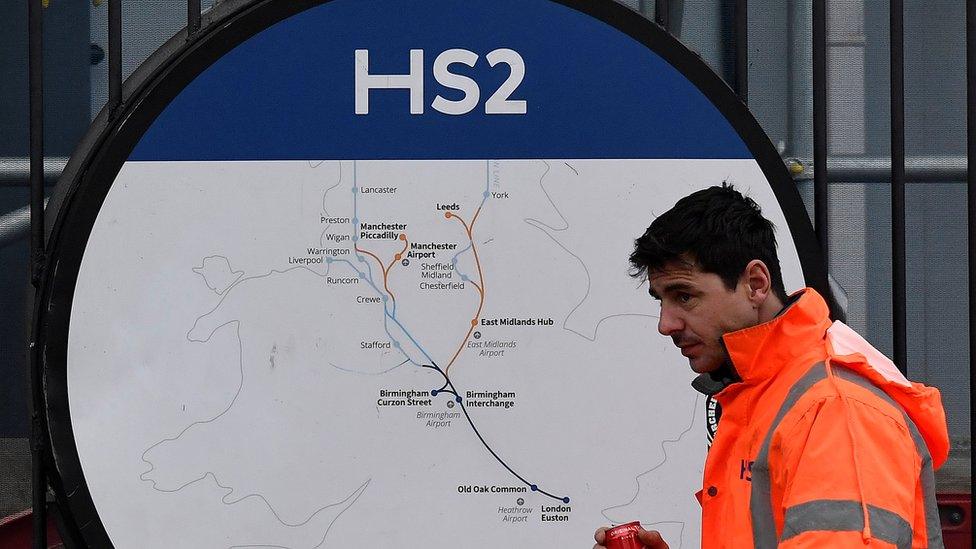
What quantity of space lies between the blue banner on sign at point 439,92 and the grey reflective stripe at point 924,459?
85cm

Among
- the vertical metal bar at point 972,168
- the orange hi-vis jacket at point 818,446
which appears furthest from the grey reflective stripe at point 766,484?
the vertical metal bar at point 972,168

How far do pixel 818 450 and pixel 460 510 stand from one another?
3.22 feet

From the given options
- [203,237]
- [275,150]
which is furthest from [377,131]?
[203,237]

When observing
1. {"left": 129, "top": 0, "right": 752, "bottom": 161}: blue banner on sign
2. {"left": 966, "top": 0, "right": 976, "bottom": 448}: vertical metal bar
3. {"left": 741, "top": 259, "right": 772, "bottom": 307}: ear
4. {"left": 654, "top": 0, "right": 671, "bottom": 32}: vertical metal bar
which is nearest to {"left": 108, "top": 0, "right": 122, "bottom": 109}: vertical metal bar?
{"left": 129, "top": 0, "right": 752, "bottom": 161}: blue banner on sign

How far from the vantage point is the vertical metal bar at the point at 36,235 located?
2.29 metres

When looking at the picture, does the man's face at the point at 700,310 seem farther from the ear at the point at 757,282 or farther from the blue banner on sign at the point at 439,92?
the blue banner on sign at the point at 439,92

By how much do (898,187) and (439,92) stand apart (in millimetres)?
911

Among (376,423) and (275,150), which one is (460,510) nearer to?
(376,423)

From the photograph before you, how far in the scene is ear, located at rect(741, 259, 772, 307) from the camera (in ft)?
5.71

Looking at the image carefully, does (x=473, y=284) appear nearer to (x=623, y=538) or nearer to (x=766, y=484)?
(x=623, y=538)

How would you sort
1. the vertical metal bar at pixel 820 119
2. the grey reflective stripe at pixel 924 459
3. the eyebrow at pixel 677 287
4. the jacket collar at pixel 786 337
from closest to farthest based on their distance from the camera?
the grey reflective stripe at pixel 924 459
the jacket collar at pixel 786 337
the eyebrow at pixel 677 287
the vertical metal bar at pixel 820 119

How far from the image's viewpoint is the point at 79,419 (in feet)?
7.48

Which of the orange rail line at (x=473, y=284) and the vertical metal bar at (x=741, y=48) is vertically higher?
the vertical metal bar at (x=741, y=48)

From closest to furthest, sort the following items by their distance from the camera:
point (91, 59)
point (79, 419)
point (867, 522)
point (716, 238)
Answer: point (867, 522)
point (716, 238)
point (79, 419)
point (91, 59)
